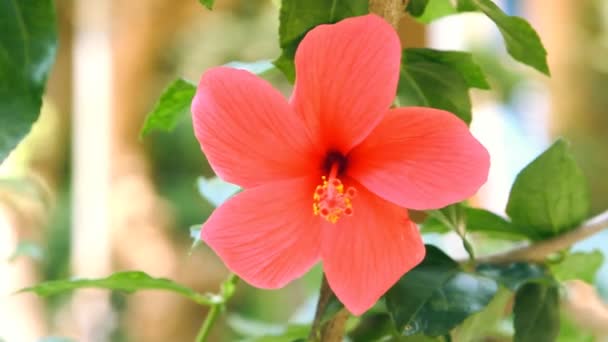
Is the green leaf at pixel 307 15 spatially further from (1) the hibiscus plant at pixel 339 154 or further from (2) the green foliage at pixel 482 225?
(2) the green foliage at pixel 482 225

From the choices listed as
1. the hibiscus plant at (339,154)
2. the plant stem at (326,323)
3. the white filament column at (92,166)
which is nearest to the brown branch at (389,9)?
the hibiscus plant at (339,154)

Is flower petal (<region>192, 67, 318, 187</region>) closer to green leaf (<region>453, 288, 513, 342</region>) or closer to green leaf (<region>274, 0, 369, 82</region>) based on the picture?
green leaf (<region>274, 0, 369, 82</region>)

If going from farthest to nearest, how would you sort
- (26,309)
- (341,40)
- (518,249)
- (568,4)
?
(568,4) < (26,309) < (518,249) < (341,40)

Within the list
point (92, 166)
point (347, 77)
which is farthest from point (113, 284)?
point (92, 166)

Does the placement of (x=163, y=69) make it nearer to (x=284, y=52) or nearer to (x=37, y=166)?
(x=37, y=166)

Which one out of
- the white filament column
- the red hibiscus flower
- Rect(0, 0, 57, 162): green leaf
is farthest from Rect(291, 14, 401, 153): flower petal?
the white filament column

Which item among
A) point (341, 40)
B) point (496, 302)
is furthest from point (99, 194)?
point (341, 40)
